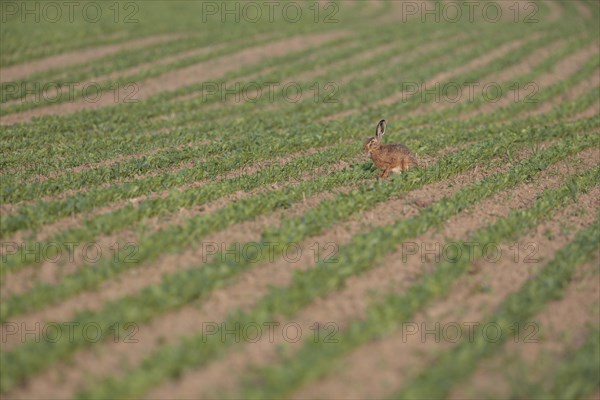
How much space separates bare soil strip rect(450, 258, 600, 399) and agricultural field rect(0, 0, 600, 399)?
2 centimetres

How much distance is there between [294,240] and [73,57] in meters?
17.6

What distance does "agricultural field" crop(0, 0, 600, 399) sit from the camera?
21.9ft

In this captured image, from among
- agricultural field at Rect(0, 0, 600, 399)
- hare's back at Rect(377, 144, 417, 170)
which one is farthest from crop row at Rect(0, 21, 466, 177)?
hare's back at Rect(377, 144, 417, 170)

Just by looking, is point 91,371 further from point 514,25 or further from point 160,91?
point 514,25

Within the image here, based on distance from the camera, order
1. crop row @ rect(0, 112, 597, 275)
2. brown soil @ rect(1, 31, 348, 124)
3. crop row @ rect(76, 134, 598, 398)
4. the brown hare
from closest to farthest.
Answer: crop row @ rect(76, 134, 598, 398), crop row @ rect(0, 112, 597, 275), the brown hare, brown soil @ rect(1, 31, 348, 124)

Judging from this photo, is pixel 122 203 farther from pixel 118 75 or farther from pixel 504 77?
pixel 504 77

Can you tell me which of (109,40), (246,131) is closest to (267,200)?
(246,131)

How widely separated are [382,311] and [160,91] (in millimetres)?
13997

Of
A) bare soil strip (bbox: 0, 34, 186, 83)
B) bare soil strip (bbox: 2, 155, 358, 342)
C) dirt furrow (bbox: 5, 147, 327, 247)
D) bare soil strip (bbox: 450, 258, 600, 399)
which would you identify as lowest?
bare soil strip (bbox: 450, 258, 600, 399)

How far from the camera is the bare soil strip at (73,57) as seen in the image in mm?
21469

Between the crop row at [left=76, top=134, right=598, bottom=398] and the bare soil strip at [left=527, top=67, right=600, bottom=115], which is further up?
the bare soil strip at [left=527, top=67, right=600, bottom=115]

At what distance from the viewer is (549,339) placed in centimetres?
733

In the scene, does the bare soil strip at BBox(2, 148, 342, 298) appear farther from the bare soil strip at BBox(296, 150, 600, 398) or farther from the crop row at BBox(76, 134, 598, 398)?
the bare soil strip at BBox(296, 150, 600, 398)

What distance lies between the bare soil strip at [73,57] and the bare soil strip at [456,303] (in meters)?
15.6
